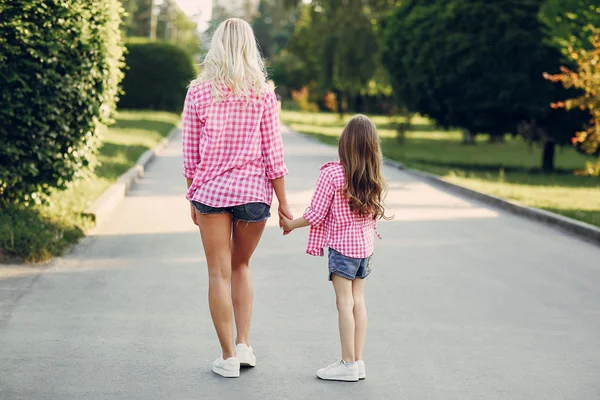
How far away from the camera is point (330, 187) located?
541cm

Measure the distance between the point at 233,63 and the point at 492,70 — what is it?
20.0m

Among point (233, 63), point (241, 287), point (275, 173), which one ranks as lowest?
point (241, 287)

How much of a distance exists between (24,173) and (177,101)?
160ft

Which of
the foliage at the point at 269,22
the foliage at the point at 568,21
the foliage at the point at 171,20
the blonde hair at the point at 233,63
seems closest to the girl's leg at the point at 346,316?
the blonde hair at the point at 233,63

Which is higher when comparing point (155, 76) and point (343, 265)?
point (155, 76)

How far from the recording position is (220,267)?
5359 mm

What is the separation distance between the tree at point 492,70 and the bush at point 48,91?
50.1 ft

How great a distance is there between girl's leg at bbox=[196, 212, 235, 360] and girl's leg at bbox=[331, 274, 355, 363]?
62cm

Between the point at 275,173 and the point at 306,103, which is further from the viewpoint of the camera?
the point at 306,103

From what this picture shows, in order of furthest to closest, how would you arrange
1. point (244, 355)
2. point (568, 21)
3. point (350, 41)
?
1. point (350, 41)
2. point (568, 21)
3. point (244, 355)

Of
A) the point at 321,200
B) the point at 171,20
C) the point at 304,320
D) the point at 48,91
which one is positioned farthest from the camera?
the point at 171,20

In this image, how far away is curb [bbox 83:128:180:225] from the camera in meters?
11.7

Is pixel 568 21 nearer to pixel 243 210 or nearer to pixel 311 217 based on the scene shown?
pixel 311 217

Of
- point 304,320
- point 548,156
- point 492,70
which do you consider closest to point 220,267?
point 304,320
